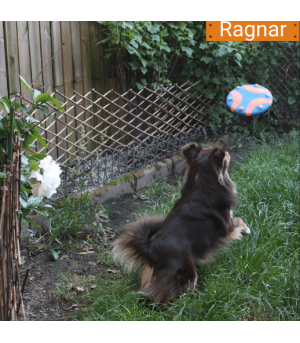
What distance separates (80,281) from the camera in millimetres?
3006

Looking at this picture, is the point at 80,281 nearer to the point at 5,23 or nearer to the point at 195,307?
the point at 195,307

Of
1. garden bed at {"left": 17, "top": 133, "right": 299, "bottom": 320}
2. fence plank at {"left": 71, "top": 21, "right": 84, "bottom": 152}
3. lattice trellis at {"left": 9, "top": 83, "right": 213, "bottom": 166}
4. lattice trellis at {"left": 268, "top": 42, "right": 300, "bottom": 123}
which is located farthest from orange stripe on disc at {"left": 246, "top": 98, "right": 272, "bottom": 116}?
fence plank at {"left": 71, "top": 21, "right": 84, "bottom": 152}

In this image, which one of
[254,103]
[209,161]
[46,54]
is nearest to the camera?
[209,161]

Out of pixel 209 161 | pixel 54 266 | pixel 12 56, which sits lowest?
pixel 54 266

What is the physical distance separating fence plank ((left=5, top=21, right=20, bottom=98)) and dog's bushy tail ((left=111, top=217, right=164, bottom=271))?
2.22 meters

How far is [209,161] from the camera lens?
2832 mm

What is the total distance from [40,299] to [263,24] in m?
2.72

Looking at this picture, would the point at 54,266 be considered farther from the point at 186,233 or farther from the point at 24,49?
the point at 24,49

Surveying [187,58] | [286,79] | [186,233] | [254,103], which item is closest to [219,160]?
[186,233]

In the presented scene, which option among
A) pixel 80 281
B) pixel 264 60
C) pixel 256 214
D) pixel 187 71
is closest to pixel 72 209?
pixel 80 281

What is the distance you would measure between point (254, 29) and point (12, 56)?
2.58m

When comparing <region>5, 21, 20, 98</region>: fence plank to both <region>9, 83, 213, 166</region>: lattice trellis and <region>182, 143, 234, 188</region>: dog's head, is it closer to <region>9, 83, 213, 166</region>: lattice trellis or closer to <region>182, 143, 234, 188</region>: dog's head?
<region>9, 83, 213, 166</region>: lattice trellis

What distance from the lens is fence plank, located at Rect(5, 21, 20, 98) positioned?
3792 millimetres

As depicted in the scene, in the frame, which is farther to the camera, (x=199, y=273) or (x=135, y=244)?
(x=199, y=273)
